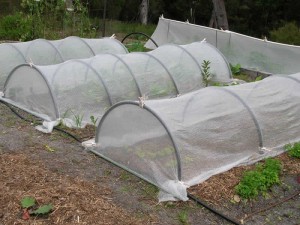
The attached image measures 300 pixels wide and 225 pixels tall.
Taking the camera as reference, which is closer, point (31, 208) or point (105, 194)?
point (31, 208)

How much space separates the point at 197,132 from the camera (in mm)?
5184

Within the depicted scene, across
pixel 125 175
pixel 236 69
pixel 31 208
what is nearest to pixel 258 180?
pixel 125 175

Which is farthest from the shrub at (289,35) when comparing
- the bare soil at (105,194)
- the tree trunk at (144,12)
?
the tree trunk at (144,12)

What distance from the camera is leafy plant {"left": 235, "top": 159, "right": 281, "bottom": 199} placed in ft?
15.8

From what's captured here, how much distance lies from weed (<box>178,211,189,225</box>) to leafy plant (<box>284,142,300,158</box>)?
2.08 meters

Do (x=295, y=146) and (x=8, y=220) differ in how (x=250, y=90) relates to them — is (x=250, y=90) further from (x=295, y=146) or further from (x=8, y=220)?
(x=8, y=220)

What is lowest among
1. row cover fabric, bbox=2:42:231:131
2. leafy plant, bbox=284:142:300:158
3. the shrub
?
leafy plant, bbox=284:142:300:158

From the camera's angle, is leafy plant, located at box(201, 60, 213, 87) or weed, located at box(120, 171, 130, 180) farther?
leafy plant, located at box(201, 60, 213, 87)

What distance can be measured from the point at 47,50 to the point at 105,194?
17.3ft

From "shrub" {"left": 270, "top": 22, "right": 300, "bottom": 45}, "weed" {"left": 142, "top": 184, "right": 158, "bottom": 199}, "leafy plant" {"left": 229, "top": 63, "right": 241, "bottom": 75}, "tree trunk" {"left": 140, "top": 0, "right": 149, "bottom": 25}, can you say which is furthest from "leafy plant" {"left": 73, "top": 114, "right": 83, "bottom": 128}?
"tree trunk" {"left": 140, "top": 0, "right": 149, "bottom": 25}

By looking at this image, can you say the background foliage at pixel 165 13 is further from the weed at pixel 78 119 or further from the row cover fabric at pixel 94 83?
the weed at pixel 78 119

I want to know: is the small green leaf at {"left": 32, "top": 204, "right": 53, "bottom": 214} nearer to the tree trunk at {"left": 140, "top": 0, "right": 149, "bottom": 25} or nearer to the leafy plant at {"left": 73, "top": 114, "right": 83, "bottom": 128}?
the leafy plant at {"left": 73, "top": 114, "right": 83, "bottom": 128}

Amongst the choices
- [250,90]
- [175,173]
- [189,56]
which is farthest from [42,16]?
[175,173]

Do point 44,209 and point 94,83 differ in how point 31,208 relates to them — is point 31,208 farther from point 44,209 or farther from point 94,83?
point 94,83
